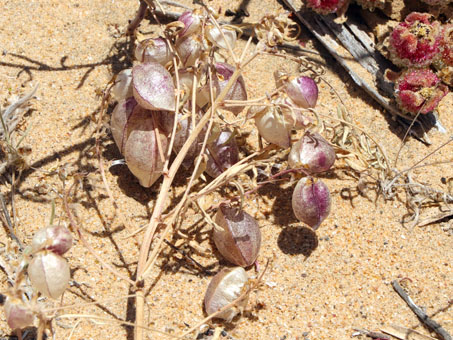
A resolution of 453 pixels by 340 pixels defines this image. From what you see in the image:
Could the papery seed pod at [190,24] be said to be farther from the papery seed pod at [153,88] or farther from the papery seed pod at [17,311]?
the papery seed pod at [17,311]

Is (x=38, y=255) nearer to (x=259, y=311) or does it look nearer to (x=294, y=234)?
(x=259, y=311)

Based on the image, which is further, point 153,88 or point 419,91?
point 419,91

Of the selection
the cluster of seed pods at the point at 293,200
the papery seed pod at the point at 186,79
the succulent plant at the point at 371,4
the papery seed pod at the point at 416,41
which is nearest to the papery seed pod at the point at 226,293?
the cluster of seed pods at the point at 293,200

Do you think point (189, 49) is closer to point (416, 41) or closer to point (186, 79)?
point (186, 79)

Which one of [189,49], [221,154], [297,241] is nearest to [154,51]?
[189,49]

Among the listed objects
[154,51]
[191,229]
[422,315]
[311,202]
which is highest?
[154,51]

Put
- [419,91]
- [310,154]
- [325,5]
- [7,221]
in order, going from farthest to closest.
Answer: [325,5] → [419,91] → [310,154] → [7,221]

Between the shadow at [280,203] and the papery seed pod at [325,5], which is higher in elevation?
the papery seed pod at [325,5]

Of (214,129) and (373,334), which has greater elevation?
(214,129)
